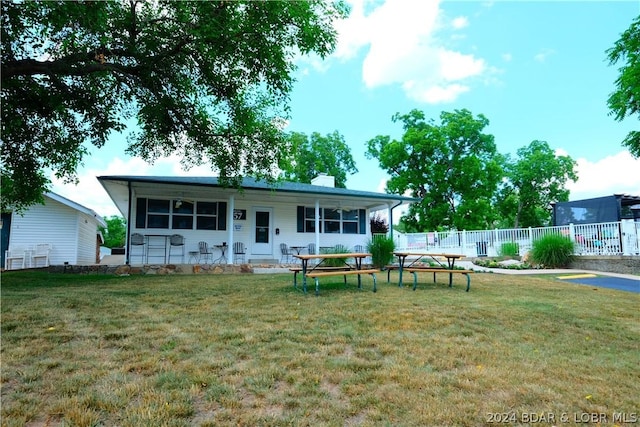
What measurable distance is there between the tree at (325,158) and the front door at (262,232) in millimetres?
17576

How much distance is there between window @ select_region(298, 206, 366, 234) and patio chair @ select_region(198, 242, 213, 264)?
369 centimetres

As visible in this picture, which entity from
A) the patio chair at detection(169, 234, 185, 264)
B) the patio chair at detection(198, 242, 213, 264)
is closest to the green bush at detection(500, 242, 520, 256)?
the patio chair at detection(198, 242, 213, 264)

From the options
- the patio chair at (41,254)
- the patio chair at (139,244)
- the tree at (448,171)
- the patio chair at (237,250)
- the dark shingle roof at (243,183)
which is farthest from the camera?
the tree at (448,171)

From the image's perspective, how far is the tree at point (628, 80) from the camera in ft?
34.1

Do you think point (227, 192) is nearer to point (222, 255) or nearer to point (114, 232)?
point (222, 255)

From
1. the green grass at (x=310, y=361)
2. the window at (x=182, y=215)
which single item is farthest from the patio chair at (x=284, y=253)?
the green grass at (x=310, y=361)

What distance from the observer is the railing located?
10.5m

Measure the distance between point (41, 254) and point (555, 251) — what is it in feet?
59.9

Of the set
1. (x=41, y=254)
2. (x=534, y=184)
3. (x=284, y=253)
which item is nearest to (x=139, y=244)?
(x=41, y=254)

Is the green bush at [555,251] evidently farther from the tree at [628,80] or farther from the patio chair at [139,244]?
the patio chair at [139,244]

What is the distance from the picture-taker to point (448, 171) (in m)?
26.4

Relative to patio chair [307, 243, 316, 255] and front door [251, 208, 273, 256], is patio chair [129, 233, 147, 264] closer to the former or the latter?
front door [251, 208, 273, 256]

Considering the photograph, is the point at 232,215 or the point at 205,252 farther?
the point at 205,252

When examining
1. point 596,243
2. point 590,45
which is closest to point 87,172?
point 596,243
